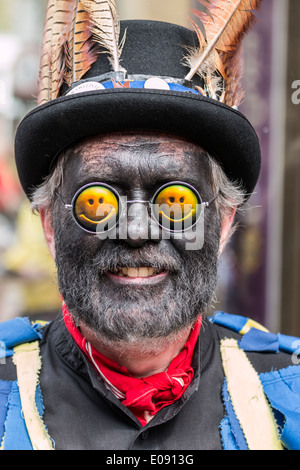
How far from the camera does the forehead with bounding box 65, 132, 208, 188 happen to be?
5.19ft

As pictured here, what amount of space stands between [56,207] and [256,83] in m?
2.49

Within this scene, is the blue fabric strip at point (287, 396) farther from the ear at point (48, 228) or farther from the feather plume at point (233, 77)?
the feather plume at point (233, 77)

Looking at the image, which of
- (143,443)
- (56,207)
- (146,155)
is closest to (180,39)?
(146,155)

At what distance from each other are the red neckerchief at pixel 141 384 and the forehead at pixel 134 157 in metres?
0.55

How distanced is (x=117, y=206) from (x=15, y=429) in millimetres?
726

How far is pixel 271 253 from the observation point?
159 inches

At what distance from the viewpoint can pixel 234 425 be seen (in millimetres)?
1564

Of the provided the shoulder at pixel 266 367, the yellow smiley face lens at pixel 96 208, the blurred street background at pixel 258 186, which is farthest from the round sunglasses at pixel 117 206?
the blurred street background at pixel 258 186

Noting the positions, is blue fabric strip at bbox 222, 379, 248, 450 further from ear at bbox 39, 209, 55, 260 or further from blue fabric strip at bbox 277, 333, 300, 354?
ear at bbox 39, 209, 55, 260

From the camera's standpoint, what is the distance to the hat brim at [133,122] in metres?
1.55

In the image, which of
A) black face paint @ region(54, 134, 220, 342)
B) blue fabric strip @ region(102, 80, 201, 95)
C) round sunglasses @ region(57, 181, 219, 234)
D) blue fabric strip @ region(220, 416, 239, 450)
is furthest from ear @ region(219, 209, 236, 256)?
blue fabric strip @ region(220, 416, 239, 450)
